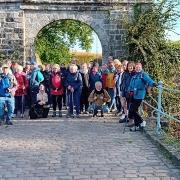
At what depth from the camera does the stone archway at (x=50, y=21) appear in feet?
67.3

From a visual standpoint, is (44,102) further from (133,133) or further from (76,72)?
(133,133)

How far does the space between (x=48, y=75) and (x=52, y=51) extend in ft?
62.1

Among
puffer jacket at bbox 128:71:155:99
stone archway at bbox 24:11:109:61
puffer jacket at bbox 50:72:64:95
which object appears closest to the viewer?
puffer jacket at bbox 128:71:155:99

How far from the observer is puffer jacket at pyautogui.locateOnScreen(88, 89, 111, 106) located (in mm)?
14539

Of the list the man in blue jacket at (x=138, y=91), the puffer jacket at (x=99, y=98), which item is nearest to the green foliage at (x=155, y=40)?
the puffer jacket at (x=99, y=98)

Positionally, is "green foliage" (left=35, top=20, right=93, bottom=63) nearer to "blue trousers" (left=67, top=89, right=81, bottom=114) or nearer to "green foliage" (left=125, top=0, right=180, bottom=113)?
"green foliage" (left=125, top=0, right=180, bottom=113)

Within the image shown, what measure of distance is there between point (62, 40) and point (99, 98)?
22.9 metres

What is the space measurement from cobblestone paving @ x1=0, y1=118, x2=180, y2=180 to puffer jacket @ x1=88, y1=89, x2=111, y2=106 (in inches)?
77.4

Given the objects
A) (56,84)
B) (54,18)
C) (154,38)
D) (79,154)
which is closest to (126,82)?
(56,84)

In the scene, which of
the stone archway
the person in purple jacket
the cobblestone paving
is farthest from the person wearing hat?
the stone archway

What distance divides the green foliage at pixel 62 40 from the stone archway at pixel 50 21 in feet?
38.3

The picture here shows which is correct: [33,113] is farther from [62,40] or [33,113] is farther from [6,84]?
[62,40]

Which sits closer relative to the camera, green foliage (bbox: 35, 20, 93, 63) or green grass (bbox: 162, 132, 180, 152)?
green grass (bbox: 162, 132, 180, 152)

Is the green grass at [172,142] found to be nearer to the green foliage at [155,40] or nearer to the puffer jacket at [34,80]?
the puffer jacket at [34,80]
